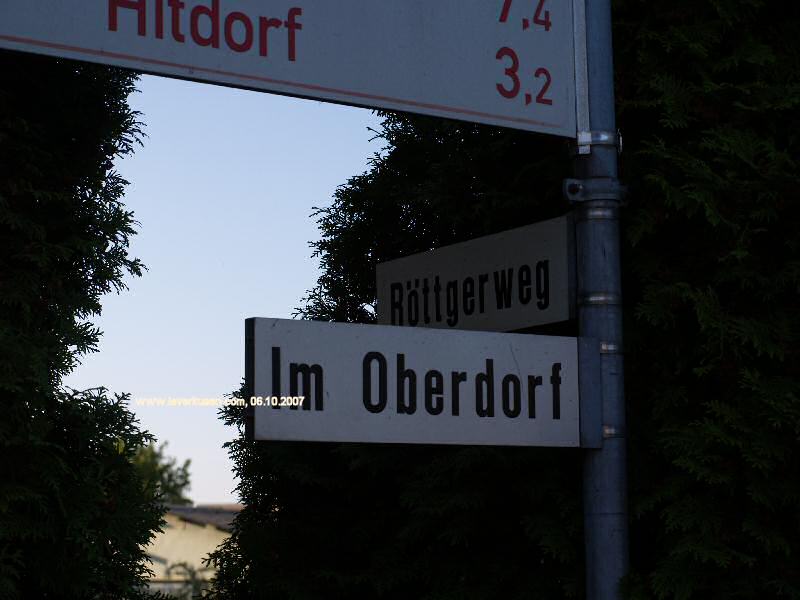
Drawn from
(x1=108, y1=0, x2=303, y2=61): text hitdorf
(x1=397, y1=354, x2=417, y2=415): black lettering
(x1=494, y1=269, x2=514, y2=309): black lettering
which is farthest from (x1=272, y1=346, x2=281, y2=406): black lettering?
(x1=494, y1=269, x2=514, y2=309): black lettering

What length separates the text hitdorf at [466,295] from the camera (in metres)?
4.00

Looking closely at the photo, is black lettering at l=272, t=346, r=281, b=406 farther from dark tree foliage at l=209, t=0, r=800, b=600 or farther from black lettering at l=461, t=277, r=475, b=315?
dark tree foliage at l=209, t=0, r=800, b=600

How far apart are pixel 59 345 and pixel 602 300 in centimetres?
374

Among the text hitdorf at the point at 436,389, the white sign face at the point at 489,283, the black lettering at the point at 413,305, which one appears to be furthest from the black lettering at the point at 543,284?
the black lettering at the point at 413,305

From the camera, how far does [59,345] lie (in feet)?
21.4

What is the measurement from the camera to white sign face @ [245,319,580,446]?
3.16m

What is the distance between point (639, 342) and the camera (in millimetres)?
4609

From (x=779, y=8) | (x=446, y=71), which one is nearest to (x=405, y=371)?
(x=446, y=71)

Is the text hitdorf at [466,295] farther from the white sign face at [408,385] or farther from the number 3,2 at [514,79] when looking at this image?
the number 3,2 at [514,79]

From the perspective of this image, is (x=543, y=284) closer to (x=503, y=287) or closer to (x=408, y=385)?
(x=503, y=287)

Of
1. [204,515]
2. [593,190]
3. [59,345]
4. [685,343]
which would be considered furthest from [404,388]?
[204,515]

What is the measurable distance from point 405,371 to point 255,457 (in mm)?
4650

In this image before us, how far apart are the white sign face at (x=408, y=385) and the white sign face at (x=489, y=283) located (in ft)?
0.97

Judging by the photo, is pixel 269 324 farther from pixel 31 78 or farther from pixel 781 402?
pixel 31 78
